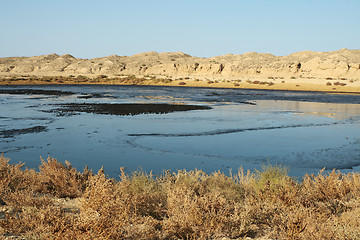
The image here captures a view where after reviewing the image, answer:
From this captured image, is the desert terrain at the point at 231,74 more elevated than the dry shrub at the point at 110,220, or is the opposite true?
the desert terrain at the point at 231,74

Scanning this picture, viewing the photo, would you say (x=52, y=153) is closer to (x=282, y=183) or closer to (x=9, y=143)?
(x=9, y=143)

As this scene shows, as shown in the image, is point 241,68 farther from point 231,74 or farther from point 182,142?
point 182,142

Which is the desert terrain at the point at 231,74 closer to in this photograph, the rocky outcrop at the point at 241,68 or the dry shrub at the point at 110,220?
the rocky outcrop at the point at 241,68

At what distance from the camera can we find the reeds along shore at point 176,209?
4379mm

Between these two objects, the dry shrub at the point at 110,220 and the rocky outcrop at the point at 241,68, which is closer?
the dry shrub at the point at 110,220

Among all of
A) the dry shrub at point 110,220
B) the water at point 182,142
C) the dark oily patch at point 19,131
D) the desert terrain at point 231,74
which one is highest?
the desert terrain at point 231,74

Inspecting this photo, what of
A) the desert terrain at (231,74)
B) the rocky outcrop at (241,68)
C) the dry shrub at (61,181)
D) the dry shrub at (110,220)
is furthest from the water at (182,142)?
the rocky outcrop at (241,68)

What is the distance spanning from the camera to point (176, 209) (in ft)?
16.3

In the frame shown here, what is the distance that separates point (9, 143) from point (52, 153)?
7.21 feet

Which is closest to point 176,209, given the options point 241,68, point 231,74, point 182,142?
point 182,142

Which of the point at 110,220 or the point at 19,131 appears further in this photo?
the point at 19,131

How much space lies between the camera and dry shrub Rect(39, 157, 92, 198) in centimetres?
665

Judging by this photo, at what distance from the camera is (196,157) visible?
9922 mm

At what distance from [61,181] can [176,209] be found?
2.89 m
